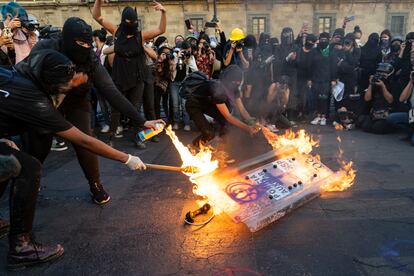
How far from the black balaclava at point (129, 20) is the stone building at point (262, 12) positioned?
1916 cm

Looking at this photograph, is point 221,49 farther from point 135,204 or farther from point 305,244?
point 305,244

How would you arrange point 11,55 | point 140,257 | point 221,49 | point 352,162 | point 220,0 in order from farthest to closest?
point 220,0 < point 221,49 < point 11,55 < point 352,162 < point 140,257

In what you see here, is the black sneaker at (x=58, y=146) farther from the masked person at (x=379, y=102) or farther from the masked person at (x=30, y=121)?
the masked person at (x=379, y=102)

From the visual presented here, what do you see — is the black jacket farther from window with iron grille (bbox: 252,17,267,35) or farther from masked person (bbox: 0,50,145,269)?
window with iron grille (bbox: 252,17,267,35)

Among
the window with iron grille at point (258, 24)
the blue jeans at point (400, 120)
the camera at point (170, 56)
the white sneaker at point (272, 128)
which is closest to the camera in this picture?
the blue jeans at point (400, 120)

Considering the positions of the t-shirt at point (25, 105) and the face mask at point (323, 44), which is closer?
the t-shirt at point (25, 105)

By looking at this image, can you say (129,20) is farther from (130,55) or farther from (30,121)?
(30,121)

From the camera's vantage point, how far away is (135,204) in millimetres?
3838

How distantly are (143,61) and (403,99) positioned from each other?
533cm

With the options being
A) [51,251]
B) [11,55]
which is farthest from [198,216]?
[11,55]

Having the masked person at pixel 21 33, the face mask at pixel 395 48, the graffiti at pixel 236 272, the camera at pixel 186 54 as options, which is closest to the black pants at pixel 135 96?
the camera at pixel 186 54

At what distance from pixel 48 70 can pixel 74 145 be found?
1.18 metres

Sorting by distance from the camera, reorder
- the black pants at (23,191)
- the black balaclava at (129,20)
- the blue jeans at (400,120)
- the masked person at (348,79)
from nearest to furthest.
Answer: the black pants at (23,191), the black balaclava at (129,20), the blue jeans at (400,120), the masked person at (348,79)

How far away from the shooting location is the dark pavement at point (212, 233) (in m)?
2.68
